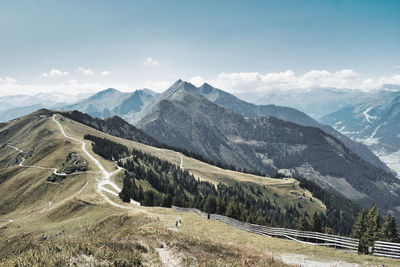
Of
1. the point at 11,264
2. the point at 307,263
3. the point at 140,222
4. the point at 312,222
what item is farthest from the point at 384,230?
the point at 11,264

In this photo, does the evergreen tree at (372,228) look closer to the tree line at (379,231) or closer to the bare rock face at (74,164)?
the tree line at (379,231)

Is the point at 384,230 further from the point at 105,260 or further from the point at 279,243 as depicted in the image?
the point at 105,260

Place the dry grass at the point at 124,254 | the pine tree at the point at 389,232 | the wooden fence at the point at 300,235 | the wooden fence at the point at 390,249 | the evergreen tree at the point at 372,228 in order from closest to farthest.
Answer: the dry grass at the point at 124,254, the wooden fence at the point at 390,249, the wooden fence at the point at 300,235, the pine tree at the point at 389,232, the evergreen tree at the point at 372,228

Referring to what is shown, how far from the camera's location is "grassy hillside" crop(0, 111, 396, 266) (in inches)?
653

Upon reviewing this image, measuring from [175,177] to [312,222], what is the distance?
134 meters

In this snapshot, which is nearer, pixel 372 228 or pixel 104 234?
pixel 104 234

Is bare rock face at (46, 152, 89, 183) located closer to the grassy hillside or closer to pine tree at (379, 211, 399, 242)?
the grassy hillside

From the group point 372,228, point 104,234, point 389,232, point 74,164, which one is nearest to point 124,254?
point 104,234

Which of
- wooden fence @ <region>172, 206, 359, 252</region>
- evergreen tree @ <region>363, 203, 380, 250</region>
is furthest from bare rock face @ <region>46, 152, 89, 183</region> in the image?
evergreen tree @ <region>363, 203, 380, 250</region>

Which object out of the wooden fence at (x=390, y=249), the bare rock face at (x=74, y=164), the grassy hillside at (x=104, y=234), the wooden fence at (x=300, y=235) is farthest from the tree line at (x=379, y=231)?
the bare rock face at (x=74, y=164)

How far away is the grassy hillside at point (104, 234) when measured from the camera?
653 inches

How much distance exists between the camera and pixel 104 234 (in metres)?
36.2

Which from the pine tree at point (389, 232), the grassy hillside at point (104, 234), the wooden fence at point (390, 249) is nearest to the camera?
the grassy hillside at point (104, 234)

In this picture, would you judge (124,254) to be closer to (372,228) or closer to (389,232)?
(389,232)
